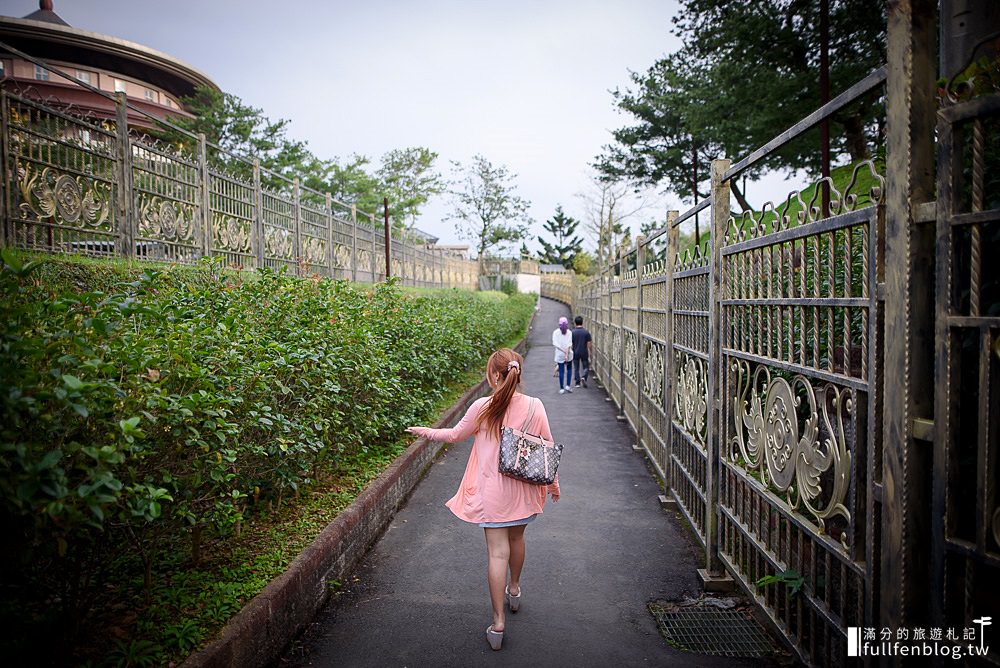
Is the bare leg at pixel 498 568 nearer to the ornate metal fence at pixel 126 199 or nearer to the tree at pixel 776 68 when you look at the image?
the ornate metal fence at pixel 126 199

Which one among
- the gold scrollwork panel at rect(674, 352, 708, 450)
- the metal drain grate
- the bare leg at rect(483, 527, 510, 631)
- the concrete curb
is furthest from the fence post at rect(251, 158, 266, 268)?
the metal drain grate

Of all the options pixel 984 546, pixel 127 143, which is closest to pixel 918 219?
pixel 984 546

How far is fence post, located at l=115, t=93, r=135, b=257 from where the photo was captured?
6359mm

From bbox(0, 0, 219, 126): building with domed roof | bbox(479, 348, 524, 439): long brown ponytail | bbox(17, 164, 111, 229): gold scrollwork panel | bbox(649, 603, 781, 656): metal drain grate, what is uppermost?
bbox(0, 0, 219, 126): building with domed roof

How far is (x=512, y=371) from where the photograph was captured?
135 inches

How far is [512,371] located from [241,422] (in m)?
1.51

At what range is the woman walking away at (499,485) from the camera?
3.36m

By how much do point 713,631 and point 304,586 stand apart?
88.8 inches

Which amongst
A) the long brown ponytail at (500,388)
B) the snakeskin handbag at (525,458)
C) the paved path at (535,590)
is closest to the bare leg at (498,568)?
the paved path at (535,590)

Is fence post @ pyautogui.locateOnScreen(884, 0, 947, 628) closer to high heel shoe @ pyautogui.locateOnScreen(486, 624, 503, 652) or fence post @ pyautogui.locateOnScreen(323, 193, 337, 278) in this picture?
high heel shoe @ pyautogui.locateOnScreen(486, 624, 503, 652)

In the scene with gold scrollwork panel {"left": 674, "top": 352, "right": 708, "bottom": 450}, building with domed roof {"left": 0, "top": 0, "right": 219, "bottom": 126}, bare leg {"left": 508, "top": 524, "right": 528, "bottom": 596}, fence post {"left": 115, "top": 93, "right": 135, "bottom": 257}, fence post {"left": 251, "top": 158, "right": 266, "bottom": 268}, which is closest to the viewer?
bare leg {"left": 508, "top": 524, "right": 528, "bottom": 596}

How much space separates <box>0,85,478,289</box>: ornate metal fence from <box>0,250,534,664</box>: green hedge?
2.95 feet

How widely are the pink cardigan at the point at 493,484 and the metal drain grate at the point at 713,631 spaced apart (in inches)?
38.6

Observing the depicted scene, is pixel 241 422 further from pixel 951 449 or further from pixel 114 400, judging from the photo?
pixel 951 449
